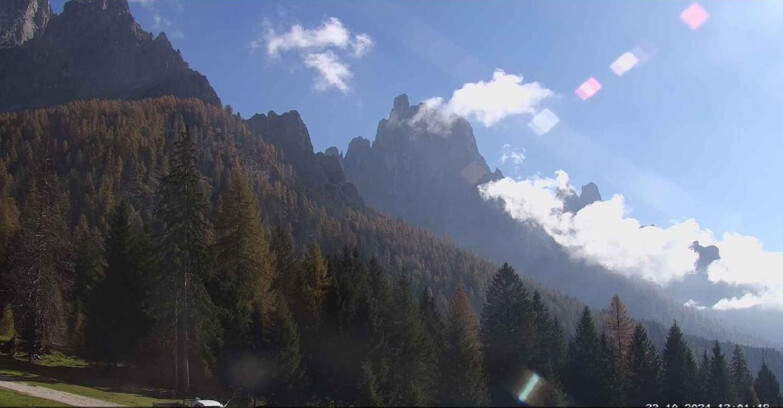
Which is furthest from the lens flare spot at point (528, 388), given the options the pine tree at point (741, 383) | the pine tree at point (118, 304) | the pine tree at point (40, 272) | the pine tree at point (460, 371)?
the pine tree at point (40, 272)

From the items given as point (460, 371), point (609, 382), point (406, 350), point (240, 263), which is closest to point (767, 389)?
point (609, 382)

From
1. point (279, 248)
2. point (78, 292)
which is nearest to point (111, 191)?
point (78, 292)

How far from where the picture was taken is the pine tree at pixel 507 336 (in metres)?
55.1

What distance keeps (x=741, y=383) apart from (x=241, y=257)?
75.7 m

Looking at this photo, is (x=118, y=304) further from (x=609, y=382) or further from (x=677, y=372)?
(x=677, y=372)

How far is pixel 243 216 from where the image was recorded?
48094 mm

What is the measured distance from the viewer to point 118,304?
43.6 metres

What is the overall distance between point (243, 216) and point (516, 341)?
29344 millimetres

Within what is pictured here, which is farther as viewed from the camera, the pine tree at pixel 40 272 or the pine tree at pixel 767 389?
the pine tree at pixel 767 389

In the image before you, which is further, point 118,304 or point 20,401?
point 118,304

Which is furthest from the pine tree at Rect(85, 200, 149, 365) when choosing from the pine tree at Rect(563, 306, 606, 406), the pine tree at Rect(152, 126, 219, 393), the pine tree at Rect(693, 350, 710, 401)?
the pine tree at Rect(693, 350, 710, 401)

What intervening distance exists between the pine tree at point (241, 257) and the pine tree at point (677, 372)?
44140mm

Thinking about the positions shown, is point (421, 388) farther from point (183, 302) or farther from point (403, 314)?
point (183, 302)

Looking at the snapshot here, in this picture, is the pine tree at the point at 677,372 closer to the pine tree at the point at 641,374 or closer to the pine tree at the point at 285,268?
the pine tree at the point at 641,374
